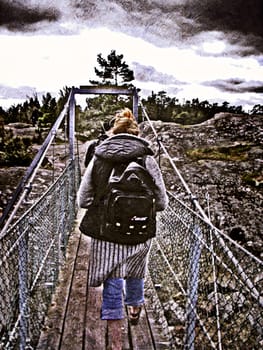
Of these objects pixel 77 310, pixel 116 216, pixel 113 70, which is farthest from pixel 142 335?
pixel 113 70

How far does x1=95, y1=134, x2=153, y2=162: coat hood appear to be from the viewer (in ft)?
4.42

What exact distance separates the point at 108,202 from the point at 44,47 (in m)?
2.92

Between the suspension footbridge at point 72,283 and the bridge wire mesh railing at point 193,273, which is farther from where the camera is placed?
the suspension footbridge at point 72,283

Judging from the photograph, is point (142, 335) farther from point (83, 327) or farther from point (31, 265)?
point (31, 265)

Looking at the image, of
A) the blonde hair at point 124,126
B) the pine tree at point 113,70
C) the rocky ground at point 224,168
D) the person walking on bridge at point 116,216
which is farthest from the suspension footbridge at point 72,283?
the rocky ground at point 224,168

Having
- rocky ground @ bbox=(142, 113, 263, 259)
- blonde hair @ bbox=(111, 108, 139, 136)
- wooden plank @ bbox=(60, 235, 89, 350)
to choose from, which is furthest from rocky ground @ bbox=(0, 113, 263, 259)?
blonde hair @ bbox=(111, 108, 139, 136)

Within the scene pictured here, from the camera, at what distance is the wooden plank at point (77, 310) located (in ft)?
5.39

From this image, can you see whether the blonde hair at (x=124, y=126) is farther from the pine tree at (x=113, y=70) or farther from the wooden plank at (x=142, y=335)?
the pine tree at (x=113, y=70)

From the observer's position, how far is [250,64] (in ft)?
14.8

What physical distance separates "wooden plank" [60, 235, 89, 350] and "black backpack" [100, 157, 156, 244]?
0.44 m

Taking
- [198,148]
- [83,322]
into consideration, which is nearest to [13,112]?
[198,148]

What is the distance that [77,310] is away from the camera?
1874mm

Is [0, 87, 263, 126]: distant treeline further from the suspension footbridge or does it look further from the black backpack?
the black backpack

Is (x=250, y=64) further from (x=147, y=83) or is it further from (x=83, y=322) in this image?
(x=83, y=322)
